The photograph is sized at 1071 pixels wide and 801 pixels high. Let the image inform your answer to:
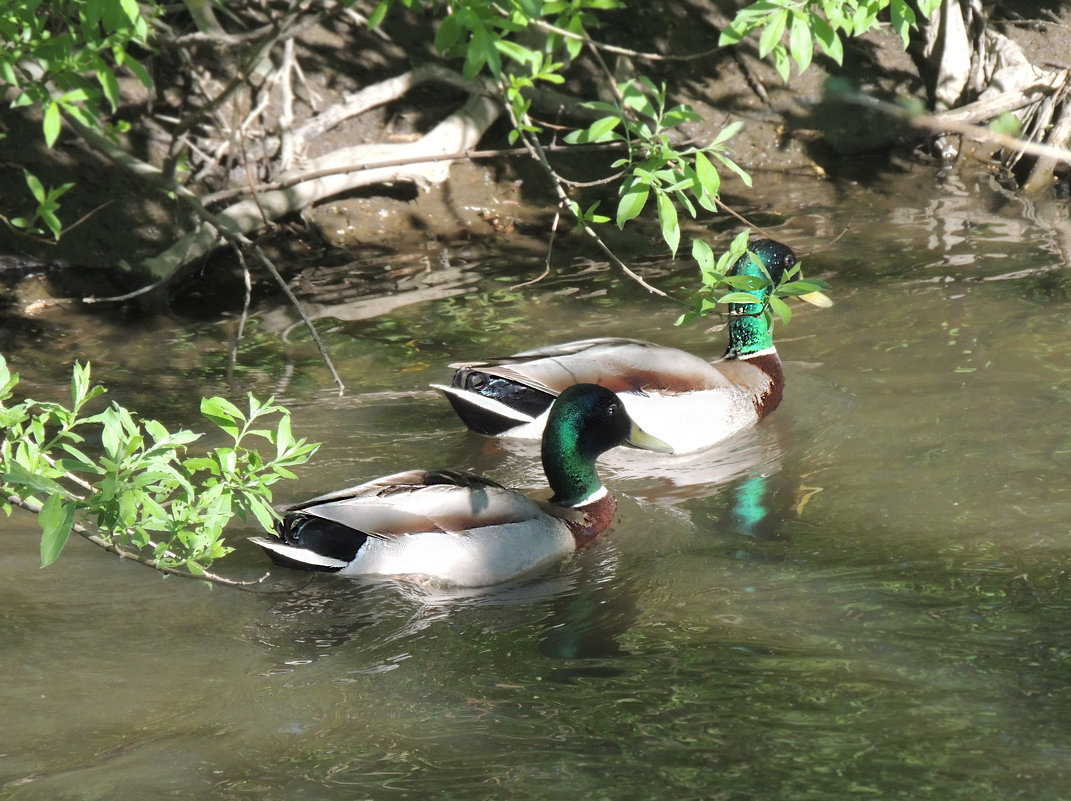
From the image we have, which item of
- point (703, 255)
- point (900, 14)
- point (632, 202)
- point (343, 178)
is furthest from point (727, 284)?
point (343, 178)

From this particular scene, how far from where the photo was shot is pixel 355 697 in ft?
14.1

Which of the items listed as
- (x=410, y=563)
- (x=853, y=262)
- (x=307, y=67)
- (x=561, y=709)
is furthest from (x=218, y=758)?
(x=307, y=67)

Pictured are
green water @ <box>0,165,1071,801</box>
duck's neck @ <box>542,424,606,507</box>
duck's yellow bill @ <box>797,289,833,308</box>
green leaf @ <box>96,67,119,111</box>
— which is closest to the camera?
green water @ <box>0,165,1071,801</box>

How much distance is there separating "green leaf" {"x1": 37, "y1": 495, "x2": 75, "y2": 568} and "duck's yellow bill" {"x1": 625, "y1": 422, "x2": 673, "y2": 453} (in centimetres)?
324

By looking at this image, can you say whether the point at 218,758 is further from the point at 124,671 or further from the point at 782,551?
the point at 782,551

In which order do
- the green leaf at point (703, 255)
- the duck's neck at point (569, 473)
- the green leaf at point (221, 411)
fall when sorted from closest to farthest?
the green leaf at point (221, 411)
the green leaf at point (703, 255)
the duck's neck at point (569, 473)

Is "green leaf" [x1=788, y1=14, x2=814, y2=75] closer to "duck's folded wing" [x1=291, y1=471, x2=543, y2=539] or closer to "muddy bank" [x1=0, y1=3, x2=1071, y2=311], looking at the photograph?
"duck's folded wing" [x1=291, y1=471, x2=543, y2=539]

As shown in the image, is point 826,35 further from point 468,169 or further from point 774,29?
point 468,169

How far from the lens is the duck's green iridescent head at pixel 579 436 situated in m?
5.83

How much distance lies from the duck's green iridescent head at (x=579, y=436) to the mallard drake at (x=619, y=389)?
78cm

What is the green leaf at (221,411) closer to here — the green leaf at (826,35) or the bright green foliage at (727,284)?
the bright green foliage at (727,284)

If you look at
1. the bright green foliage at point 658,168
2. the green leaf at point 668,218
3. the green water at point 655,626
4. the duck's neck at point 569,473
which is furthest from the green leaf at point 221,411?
the duck's neck at point 569,473

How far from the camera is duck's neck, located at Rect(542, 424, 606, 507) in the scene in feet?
19.1

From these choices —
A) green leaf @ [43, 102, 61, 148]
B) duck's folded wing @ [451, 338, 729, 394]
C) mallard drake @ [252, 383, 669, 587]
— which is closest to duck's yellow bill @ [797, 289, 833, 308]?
duck's folded wing @ [451, 338, 729, 394]
